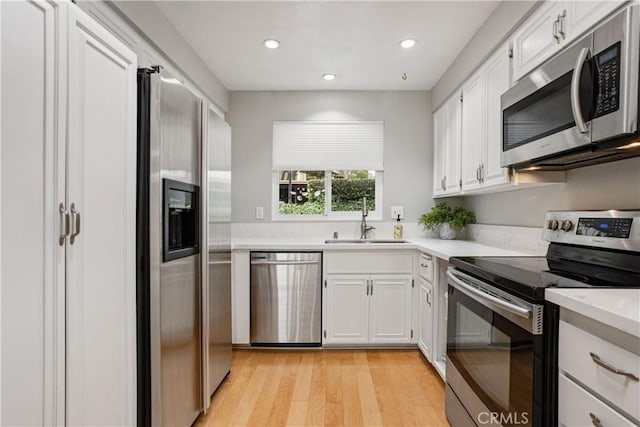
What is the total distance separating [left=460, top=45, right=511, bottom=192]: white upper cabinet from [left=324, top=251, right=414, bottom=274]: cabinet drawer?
80 centimetres

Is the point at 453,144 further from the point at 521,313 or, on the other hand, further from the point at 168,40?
the point at 168,40

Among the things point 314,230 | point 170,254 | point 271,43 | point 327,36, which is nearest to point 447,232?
point 314,230

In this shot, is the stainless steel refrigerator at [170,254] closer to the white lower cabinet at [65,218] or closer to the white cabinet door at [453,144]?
the white lower cabinet at [65,218]

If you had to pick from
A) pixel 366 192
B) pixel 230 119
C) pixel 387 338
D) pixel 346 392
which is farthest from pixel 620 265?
pixel 230 119

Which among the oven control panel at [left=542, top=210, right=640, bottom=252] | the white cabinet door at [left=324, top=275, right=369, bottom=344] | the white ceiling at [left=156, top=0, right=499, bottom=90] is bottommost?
the white cabinet door at [left=324, top=275, right=369, bottom=344]

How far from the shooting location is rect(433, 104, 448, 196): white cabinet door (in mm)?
3059

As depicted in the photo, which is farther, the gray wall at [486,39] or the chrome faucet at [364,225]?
the chrome faucet at [364,225]

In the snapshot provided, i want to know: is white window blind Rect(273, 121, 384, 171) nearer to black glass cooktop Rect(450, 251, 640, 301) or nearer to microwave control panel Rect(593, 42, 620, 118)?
black glass cooktop Rect(450, 251, 640, 301)

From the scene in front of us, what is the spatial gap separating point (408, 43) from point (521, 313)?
2.11 m

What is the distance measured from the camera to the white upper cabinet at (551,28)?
1.30 m

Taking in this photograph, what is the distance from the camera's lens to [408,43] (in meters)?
2.49

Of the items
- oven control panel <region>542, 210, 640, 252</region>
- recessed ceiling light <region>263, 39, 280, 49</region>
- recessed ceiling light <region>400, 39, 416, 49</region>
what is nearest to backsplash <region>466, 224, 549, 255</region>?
oven control panel <region>542, 210, 640, 252</region>

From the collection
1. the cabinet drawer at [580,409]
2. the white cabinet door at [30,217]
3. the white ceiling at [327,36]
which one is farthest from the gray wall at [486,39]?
the white cabinet door at [30,217]

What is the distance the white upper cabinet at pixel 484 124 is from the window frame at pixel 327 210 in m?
1.07
